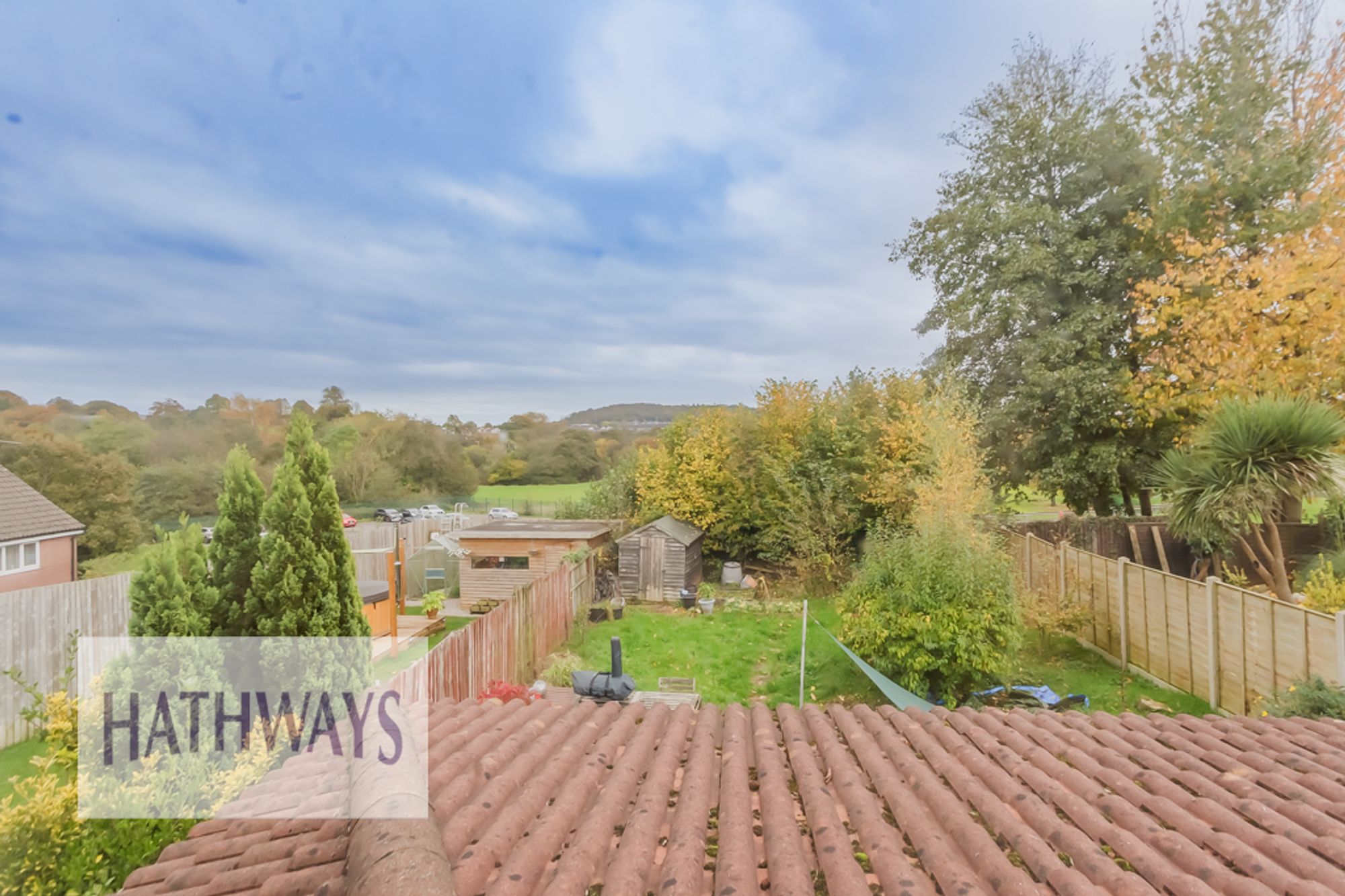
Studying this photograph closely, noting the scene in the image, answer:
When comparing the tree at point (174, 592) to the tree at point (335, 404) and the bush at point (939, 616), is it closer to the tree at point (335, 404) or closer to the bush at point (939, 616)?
the bush at point (939, 616)

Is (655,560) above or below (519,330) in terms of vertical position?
below

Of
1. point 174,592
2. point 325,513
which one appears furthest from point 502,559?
point 174,592

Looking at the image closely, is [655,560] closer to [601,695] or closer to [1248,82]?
[601,695]

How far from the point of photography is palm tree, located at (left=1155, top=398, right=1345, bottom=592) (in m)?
8.51

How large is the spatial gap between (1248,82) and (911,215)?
736 centimetres

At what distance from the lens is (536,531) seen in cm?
1667

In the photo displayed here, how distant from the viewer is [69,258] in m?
27.6

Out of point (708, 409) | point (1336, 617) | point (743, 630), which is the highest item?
point (708, 409)

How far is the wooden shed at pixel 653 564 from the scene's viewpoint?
659 inches

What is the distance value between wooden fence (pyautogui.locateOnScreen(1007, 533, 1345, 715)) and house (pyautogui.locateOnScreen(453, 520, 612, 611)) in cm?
1095

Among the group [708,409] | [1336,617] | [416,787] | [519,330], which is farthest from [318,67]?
[519,330]

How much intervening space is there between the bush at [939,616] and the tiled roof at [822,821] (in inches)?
195

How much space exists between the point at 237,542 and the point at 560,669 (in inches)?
207

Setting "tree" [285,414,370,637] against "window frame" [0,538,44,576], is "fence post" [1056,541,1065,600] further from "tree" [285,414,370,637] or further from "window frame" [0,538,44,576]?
"window frame" [0,538,44,576]
